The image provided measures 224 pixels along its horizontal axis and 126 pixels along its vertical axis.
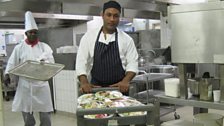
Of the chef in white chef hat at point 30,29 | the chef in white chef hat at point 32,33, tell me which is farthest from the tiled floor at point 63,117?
the chef in white chef hat at point 30,29

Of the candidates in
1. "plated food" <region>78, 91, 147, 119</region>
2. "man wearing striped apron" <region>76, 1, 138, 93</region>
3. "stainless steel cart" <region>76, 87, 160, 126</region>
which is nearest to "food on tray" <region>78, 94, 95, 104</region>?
"plated food" <region>78, 91, 147, 119</region>

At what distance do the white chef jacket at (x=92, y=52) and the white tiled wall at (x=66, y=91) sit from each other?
2409mm

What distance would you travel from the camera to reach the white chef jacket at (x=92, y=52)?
6.39ft

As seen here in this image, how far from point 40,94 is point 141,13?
2.14m

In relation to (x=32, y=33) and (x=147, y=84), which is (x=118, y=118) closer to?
(x=32, y=33)

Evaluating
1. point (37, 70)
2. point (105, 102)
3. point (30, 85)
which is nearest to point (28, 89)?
point (30, 85)

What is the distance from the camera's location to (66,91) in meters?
4.54

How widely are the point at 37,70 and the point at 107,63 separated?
67cm

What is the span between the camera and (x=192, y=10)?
1.72 metres

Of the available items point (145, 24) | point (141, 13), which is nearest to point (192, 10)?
point (141, 13)

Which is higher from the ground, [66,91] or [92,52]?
[92,52]

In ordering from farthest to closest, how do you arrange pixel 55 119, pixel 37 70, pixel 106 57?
pixel 55 119
pixel 37 70
pixel 106 57

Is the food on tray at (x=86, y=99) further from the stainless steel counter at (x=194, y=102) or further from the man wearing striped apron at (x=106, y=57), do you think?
the stainless steel counter at (x=194, y=102)

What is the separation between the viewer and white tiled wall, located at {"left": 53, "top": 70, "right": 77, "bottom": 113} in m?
4.39
